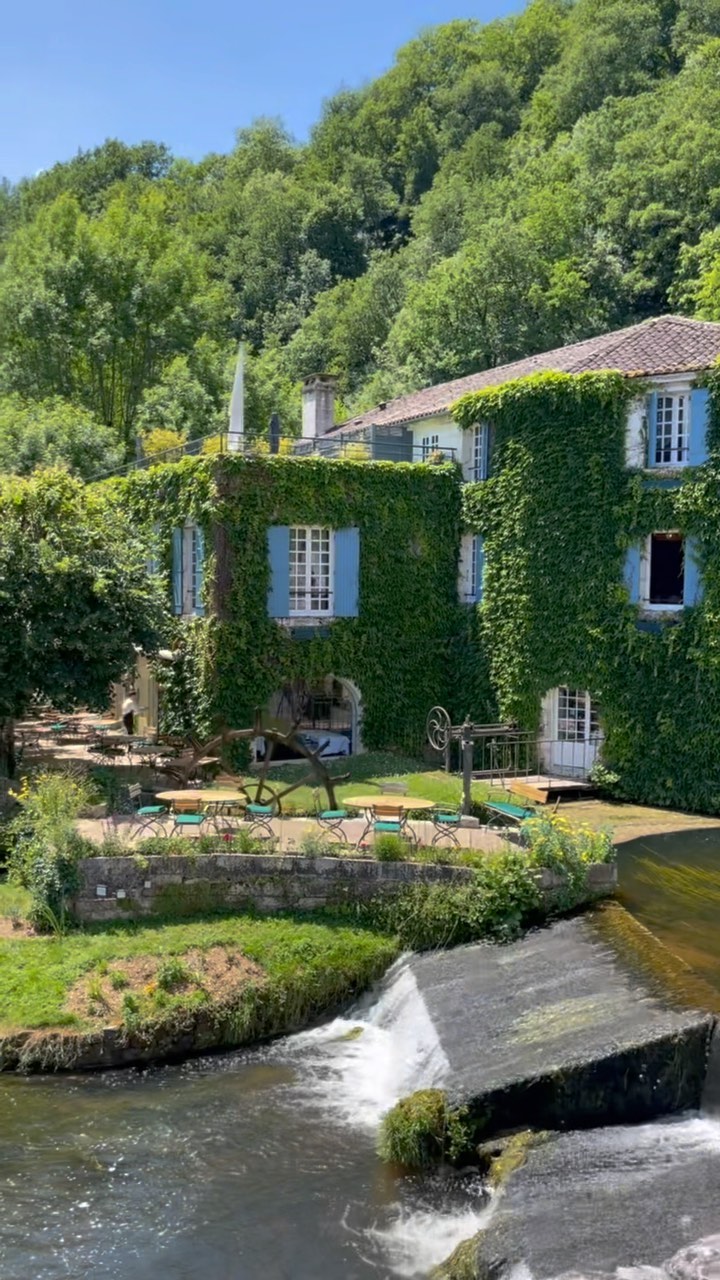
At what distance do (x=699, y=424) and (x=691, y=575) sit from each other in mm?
3177

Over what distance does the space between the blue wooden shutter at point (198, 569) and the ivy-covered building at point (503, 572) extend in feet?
0.60

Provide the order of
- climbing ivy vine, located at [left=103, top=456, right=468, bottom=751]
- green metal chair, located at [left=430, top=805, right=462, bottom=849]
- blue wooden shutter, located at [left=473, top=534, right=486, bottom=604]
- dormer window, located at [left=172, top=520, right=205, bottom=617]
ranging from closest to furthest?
green metal chair, located at [left=430, top=805, right=462, bottom=849] < climbing ivy vine, located at [left=103, top=456, right=468, bottom=751] < dormer window, located at [left=172, top=520, right=205, bottom=617] < blue wooden shutter, located at [left=473, top=534, right=486, bottom=604]

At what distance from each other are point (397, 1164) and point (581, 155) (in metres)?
49.9

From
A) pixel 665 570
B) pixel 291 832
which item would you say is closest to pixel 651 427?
pixel 665 570

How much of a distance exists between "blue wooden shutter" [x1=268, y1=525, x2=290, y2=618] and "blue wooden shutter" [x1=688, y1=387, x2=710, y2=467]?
30.4 feet

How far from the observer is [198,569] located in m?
26.5

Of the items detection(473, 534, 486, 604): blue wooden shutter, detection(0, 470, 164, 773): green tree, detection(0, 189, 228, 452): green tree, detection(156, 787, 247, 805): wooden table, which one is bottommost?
detection(156, 787, 247, 805): wooden table

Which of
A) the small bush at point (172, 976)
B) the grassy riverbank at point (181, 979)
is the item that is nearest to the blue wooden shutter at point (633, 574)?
the grassy riverbank at point (181, 979)

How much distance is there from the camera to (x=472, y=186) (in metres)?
62.7

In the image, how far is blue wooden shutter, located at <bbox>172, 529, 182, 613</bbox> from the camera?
2759 centimetres

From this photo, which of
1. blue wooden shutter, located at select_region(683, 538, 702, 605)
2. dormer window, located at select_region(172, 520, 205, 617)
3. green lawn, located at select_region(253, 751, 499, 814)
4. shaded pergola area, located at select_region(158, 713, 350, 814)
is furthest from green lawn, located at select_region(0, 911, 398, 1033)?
dormer window, located at select_region(172, 520, 205, 617)

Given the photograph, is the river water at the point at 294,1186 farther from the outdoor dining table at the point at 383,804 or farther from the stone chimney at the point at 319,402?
the stone chimney at the point at 319,402

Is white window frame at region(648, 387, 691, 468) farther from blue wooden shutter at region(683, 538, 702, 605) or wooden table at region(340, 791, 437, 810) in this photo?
wooden table at region(340, 791, 437, 810)

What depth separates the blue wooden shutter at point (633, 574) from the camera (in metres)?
23.9
